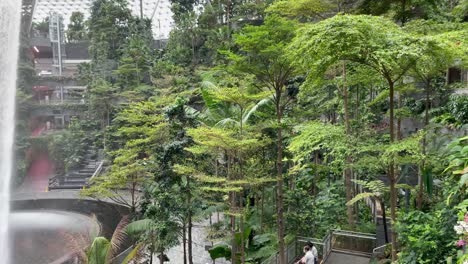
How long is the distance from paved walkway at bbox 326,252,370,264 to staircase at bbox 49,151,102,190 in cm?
1763

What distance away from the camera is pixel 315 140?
23.0 feet

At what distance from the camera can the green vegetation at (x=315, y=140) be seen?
5980 mm

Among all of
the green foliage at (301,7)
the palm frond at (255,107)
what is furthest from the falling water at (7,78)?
the green foliage at (301,7)

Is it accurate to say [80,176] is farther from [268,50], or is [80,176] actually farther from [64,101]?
[268,50]

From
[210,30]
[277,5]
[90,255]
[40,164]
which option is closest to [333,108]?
[277,5]

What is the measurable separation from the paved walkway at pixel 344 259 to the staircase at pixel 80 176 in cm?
1763

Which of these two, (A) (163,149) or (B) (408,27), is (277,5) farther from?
(A) (163,149)

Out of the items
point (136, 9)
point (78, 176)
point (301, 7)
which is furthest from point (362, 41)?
point (136, 9)

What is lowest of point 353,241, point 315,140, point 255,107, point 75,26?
point 353,241

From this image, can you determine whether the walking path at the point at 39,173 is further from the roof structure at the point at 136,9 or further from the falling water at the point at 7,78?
the roof structure at the point at 136,9

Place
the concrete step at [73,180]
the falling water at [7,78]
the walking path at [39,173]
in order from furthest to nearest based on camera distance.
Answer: the walking path at [39,173]
the concrete step at [73,180]
the falling water at [7,78]

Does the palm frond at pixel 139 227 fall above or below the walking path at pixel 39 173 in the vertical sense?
above

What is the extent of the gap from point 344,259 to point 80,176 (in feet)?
66.3

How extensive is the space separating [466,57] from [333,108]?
876 cm
